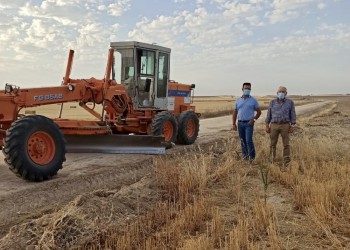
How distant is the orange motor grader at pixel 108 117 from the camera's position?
754cm

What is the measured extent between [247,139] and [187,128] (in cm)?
396

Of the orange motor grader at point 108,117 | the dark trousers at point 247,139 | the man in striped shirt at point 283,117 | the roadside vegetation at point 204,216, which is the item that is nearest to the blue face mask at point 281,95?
the man in striped shirt at point 283,117

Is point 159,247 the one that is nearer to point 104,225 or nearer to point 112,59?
point 104,225

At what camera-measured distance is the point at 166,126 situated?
40.0ft

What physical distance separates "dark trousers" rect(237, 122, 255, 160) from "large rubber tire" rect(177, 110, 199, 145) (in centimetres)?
332

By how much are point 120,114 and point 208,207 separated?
21.4ft

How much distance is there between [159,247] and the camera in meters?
4.39

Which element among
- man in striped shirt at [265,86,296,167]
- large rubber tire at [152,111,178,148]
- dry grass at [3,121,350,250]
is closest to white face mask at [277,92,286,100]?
man in striped shirt at [265,86,296,167]

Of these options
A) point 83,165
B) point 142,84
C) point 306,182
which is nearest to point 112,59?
point 142,84

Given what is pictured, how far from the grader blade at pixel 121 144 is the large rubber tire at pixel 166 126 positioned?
63 centimetres

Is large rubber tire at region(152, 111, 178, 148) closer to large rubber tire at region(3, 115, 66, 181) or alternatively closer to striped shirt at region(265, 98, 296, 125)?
striped shirt at region(265, 98, 296, 125)

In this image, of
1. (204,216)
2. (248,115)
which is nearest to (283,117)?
(248,115)

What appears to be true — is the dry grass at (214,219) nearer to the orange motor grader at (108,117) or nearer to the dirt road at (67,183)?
the dirt road at (67,183)

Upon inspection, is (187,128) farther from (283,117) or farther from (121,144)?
(283,117)
